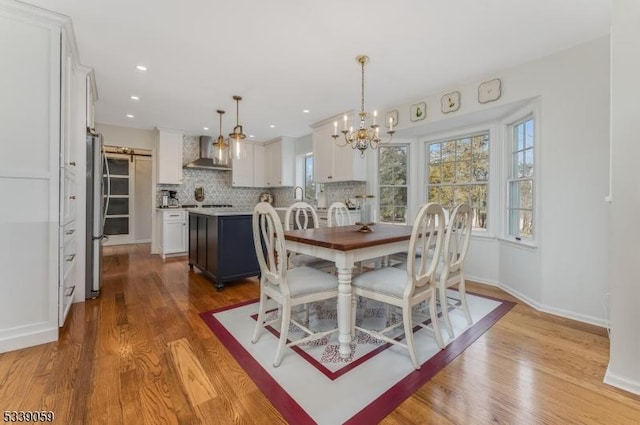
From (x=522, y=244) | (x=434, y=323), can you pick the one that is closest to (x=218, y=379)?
(x=434, y=323)

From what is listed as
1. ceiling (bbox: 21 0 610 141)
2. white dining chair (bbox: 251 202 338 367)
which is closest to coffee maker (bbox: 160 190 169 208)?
ceiling (bbox: 21 0 610 141)

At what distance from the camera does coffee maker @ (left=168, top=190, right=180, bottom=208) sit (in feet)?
19.0

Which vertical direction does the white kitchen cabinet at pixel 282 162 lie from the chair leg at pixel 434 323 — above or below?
above

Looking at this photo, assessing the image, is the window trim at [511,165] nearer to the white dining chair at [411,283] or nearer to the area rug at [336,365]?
the area rug at [336,365]

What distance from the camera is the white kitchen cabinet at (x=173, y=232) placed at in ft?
17.3

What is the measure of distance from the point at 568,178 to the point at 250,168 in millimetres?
5774

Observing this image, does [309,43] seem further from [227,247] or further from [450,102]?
[227,247]

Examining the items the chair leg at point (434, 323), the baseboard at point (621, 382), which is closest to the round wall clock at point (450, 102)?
the chair leg at point (434, 323)

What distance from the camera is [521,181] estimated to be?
10.8 ft

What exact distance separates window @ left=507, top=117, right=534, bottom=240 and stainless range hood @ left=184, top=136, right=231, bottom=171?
17.3 feet

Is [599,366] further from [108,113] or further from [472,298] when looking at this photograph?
[108,113]

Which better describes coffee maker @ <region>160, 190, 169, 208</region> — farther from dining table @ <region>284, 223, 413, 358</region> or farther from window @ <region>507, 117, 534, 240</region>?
window @ <region>507, 117, 534, 240</region>

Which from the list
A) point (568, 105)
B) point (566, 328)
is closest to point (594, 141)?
point (568, 105)

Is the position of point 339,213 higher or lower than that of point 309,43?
lower
